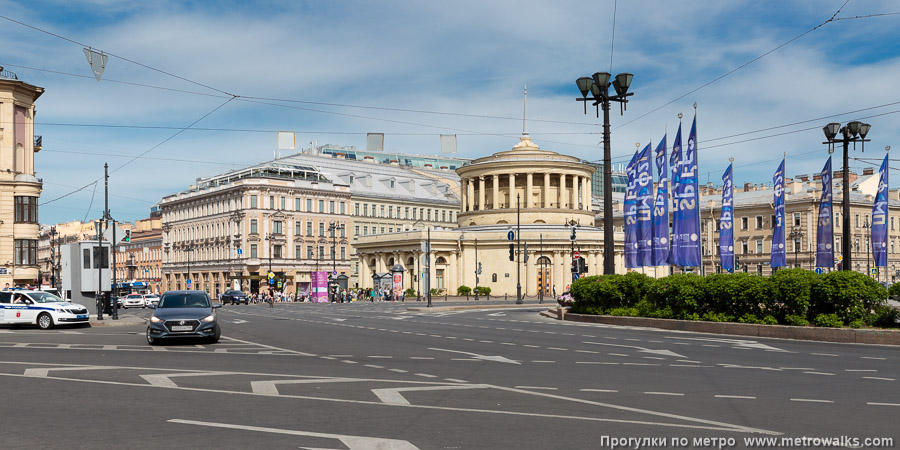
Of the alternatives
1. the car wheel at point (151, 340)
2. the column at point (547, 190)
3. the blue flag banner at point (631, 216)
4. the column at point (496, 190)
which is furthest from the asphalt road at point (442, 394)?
the column at point (496, 190)

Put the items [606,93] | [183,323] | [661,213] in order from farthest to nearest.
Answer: [661,213] → [606,93] → [183,323]

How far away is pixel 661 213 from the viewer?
1572 inches

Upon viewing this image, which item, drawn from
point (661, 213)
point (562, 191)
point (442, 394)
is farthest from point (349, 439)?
point (562, 191)

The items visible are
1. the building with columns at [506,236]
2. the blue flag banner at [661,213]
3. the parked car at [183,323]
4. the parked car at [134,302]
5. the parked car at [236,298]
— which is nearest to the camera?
the parked car at [183,323]

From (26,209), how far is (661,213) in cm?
4612

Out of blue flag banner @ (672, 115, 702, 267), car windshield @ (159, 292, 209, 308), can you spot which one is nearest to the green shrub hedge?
blue flag banner @ (672, 115, 702, 267)

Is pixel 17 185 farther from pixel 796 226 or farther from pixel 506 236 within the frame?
pixel 796 226

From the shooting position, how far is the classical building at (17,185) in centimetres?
6219

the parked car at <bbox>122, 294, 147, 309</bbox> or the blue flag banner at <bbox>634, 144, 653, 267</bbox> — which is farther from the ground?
the blue flag banner at <bbox>634, 144, 653, 267</bbox>

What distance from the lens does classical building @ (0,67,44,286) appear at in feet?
204

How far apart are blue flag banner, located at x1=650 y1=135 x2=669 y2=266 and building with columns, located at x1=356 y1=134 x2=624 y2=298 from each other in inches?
1672

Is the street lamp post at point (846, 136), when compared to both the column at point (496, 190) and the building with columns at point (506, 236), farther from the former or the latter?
the column at point (496, 190)

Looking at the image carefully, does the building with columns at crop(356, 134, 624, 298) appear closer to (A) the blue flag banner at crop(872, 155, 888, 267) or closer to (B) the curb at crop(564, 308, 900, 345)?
(A) the blue flag banner at crop(872, 155, 888, 267)

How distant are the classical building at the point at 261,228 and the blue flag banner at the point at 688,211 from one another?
64759 mm
